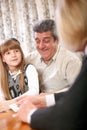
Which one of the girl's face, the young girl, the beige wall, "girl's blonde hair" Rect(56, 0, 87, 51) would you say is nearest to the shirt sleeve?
the young girl

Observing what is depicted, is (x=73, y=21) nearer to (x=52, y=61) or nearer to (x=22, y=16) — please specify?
(x=52, y=61)

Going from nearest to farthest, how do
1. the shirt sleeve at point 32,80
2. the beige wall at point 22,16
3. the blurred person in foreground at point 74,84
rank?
the blurred person in foreground at point 74,84, the shirt sleeve at point 32,80, the beige wall at point 22,16

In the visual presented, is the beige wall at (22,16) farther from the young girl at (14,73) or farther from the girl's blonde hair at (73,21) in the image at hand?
the girl's blonde hair at (73,21)

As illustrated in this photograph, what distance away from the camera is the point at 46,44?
1955 mm

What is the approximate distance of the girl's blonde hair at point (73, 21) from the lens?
83 centimetres

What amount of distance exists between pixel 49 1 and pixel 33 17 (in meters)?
0.23

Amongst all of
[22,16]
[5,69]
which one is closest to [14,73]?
[5,69]

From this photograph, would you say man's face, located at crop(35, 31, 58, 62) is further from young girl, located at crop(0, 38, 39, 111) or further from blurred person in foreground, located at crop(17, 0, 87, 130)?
blurred person in foreground, located at crop(17, 0, 87, 130)

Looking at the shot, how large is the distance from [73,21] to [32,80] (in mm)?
1080

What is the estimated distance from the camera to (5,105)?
1.51 m

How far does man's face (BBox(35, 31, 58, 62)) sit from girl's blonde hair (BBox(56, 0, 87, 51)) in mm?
1042

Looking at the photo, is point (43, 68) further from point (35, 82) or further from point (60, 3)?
point (60, 3)

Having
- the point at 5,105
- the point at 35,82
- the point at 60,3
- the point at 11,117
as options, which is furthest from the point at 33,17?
the point at 60,3

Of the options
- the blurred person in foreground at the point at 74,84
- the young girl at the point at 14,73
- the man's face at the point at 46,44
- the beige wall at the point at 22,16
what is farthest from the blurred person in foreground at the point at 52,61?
the blurred person in foreground at the point at 74,84
